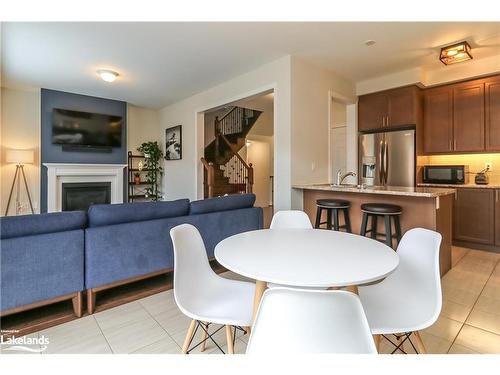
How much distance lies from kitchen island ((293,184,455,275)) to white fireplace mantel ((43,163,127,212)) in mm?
4197

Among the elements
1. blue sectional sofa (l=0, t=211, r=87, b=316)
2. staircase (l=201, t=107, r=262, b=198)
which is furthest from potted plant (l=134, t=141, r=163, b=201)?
blue sectional sofa (l=0, t=211, r=87, b=316)

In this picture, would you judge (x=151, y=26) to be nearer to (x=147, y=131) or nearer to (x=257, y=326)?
(x=257, y=326)

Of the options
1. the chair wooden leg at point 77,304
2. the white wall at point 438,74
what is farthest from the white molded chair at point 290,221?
the white wall at point 438,74

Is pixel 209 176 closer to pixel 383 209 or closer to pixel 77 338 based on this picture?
pixel 383 209

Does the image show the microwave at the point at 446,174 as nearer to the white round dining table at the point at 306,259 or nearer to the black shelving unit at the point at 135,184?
the white round dining table at the point at 306,259

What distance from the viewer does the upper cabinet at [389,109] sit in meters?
4.10

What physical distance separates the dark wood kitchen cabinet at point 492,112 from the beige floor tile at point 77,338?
5.01m

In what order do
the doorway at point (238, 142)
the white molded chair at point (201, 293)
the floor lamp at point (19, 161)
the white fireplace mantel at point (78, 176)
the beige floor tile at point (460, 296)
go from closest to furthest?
the white molded chair at point (201, 293)
the beige floor tile at point (460, 296)
the floor lamp at point (19, 161)
the white fireplace mantel at point (78, 176)
the doorway at point (238, 142)

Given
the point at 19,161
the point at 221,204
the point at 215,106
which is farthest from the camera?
the point at 215,106

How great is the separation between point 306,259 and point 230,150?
5806mm

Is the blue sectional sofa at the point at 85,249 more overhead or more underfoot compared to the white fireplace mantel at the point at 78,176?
more underfoot

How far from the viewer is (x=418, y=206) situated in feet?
9.59

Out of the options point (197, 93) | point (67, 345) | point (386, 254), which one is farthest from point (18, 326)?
point (197, 93)

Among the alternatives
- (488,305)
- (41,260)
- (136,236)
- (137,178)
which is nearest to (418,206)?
(488,305)
